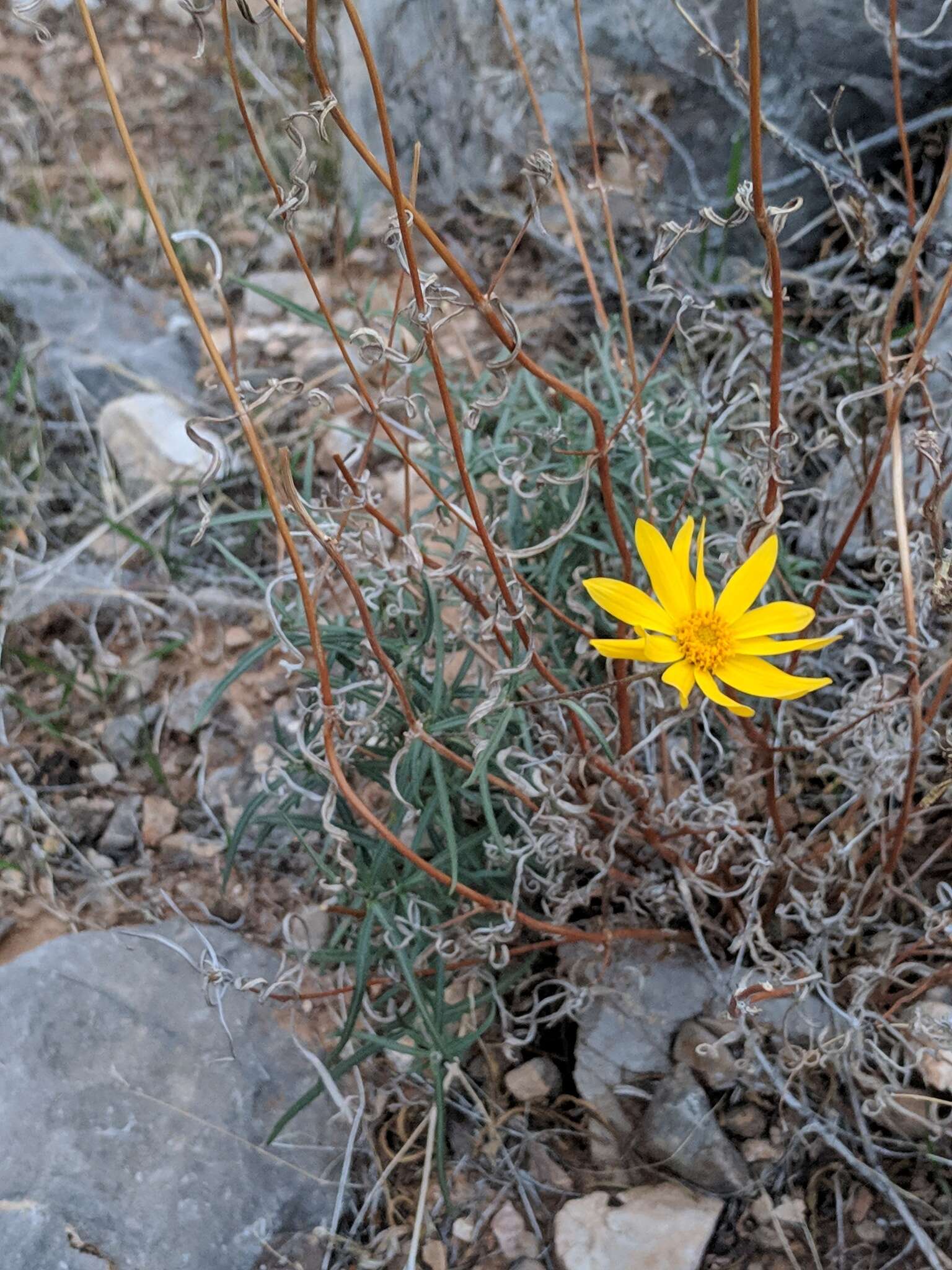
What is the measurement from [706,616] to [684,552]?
0.24 ft

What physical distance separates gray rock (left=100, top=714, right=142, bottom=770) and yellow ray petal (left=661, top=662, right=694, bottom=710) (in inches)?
49.0

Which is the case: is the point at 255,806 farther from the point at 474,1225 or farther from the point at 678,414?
the point at 678,414

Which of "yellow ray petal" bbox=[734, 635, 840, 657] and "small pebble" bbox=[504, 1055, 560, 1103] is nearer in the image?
"yellow ray petal" bbox=[734, 635, 840, 657]

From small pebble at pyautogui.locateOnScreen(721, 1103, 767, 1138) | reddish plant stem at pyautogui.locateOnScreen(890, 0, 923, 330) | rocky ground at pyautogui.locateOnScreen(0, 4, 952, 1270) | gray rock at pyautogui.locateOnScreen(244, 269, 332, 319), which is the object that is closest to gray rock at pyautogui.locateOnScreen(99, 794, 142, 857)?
rocky ground at pyautogui.locateOnScreen(0, 4, 952, 1270)

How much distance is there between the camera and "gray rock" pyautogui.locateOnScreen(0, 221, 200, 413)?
2.53 meters

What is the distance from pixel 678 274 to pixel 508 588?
1395mm

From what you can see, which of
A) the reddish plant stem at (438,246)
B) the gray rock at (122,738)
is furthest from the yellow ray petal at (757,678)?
the gray rock at (122,738)

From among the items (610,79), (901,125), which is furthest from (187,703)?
(610,79)

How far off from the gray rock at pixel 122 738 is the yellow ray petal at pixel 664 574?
4.00ft

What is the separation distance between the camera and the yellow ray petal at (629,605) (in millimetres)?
1062

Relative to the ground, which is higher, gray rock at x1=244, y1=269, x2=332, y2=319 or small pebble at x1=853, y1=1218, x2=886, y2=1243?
gray rock at x1=244, y1=269, x2=332, y2=319

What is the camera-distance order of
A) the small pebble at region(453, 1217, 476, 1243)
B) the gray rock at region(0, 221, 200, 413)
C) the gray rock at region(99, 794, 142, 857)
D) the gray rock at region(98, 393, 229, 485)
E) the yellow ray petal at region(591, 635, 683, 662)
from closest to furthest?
the yellow ray petal at region(591, 635, 683, 662), the small pebble at region(453, 1217, 476, 1243), the gray rock at region(99, 794, 142, 857), the gray rock at region(98, 393, 229, 485), the gray rock at region(0, 221, 200, 413)

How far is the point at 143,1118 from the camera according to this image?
1.45 metres

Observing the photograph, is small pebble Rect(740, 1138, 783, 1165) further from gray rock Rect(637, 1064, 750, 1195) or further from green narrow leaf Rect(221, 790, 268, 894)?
green narrow leaf Rect(221, 790, 268, 894)
